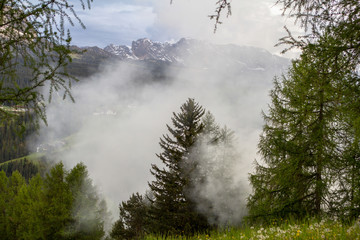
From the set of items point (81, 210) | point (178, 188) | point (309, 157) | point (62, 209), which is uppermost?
point (309, 157)

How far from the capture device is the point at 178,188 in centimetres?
1573

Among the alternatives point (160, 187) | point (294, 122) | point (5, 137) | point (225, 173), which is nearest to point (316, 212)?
point (294, 122)

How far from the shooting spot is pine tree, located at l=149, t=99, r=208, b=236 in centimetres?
1556

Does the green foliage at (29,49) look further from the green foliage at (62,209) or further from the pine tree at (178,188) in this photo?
the green foliage at (62,209)

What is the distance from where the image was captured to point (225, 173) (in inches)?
953

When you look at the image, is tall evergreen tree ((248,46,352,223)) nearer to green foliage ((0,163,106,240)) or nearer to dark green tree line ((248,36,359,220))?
dark green tree line ((248,36,359,220))

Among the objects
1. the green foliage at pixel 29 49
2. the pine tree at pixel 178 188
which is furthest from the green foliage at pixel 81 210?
the green foliage at pixel 29 49

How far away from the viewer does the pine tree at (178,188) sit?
15562mm

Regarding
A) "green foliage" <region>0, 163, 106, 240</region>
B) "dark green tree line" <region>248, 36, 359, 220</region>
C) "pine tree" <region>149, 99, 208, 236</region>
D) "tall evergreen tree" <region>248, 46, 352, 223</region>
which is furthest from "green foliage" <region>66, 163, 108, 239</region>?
"dark green tree line" <region>248, 36, 359, 220</region>

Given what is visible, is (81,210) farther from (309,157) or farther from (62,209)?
(309,157)

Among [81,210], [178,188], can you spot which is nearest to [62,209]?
[81,210]

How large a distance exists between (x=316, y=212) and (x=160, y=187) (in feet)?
33.9

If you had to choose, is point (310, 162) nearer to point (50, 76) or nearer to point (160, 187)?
point (50, 76)

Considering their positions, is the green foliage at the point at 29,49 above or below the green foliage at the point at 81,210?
above
